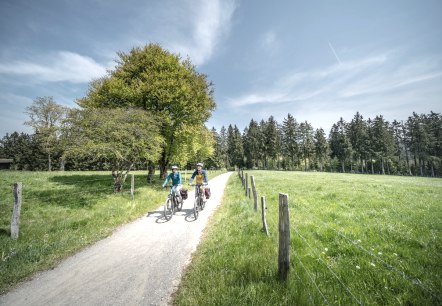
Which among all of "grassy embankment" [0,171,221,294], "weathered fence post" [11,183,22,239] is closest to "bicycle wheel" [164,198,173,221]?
"grassy embankment" [0,171,221,294]

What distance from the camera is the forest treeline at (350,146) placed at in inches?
2670

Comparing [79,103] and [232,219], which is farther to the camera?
[79,103]

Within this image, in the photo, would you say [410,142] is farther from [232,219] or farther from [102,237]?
[102,237]

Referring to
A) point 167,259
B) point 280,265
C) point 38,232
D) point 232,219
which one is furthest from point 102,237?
point 280,265

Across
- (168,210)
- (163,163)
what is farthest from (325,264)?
(163,163)

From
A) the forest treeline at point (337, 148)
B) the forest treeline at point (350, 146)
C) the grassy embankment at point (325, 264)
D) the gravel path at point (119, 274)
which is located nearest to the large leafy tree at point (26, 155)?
the forest treeline at point (337, 148)

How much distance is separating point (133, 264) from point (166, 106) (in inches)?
673

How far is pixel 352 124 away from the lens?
78750 millimetres

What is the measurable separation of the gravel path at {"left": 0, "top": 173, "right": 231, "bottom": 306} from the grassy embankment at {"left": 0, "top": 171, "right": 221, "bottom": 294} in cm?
54

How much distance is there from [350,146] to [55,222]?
261ft

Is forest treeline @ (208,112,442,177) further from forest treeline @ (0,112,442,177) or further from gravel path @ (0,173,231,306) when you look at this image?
gravel path @ (0,173,231,306)

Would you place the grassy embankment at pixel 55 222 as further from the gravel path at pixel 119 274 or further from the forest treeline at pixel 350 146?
the forest treeline at pixel 350 146

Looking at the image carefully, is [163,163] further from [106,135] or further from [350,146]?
[350,146]

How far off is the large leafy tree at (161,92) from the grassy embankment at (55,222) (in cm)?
801
